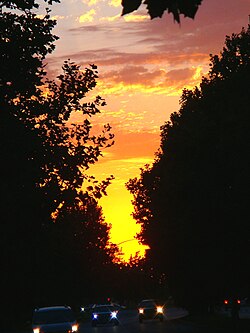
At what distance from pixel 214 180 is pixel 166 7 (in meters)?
32.5

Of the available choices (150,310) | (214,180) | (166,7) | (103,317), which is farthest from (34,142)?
(150,310)

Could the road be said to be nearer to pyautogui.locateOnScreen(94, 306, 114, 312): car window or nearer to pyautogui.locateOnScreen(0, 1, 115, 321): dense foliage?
pyautogui.locateOnScreen(94, 306, 114, 312): car window

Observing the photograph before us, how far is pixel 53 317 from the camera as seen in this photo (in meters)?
29.5

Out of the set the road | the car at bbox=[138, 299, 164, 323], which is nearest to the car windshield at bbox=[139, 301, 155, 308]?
the car at bbox=[138, 299, 164, 323]

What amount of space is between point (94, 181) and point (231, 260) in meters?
14.5

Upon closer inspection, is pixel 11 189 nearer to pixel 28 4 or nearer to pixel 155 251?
pixel 28 4

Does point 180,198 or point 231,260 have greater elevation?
point 180,198

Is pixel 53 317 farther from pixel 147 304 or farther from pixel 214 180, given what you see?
pixel 147 304

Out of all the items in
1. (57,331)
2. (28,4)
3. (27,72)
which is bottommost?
(57,331)

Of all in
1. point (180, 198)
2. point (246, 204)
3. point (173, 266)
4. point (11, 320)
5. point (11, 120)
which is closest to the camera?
point (11, 120)

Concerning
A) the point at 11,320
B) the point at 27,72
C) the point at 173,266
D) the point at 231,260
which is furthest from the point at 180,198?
the point at 11,320

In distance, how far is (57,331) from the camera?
2812 centimetres

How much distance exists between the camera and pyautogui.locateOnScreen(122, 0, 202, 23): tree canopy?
413 centimetres

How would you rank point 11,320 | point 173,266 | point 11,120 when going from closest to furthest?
point 11,120 < point 173,266 < point 11,320
